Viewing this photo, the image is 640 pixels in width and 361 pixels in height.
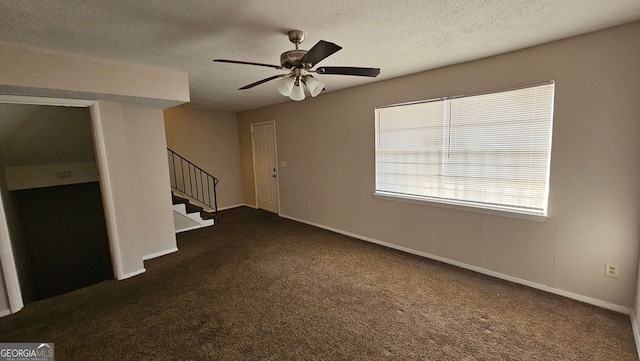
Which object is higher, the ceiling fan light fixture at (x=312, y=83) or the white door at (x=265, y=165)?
the ceiling fan light fixture at (x=312, y=83)

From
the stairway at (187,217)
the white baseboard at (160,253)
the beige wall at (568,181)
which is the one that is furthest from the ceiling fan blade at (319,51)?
the stairway at (187,217)

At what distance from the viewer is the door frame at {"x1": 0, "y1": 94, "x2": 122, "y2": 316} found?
247 cm

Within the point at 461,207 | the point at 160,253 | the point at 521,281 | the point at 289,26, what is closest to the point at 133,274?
the point at 160,253

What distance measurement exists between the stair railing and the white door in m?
1.02

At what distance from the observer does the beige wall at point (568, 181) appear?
2129 millimetres

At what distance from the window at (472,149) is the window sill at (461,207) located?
3 cm

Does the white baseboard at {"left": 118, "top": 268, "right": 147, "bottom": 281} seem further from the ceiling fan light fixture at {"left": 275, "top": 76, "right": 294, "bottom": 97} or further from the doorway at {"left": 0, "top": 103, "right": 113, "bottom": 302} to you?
the ceiling fan light fixture at {"left": 275, "top": 76, "right": 294, "bottom": 97}

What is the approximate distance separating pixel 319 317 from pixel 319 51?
7.04ft

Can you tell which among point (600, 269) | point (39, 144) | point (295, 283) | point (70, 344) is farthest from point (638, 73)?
point (39, 144)

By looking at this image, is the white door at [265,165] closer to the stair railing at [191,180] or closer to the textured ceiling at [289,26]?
the stair railing at [191,180]

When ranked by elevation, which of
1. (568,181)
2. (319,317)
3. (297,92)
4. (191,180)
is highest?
(297,92)

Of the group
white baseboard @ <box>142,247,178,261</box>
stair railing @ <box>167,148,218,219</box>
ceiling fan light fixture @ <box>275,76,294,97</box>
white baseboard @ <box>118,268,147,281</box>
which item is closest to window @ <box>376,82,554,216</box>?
ceiling fan light fixture @ <box>275,76,294,97</box>

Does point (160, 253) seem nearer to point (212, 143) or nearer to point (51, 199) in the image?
point (51, 199)

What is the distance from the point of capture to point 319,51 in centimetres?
166
